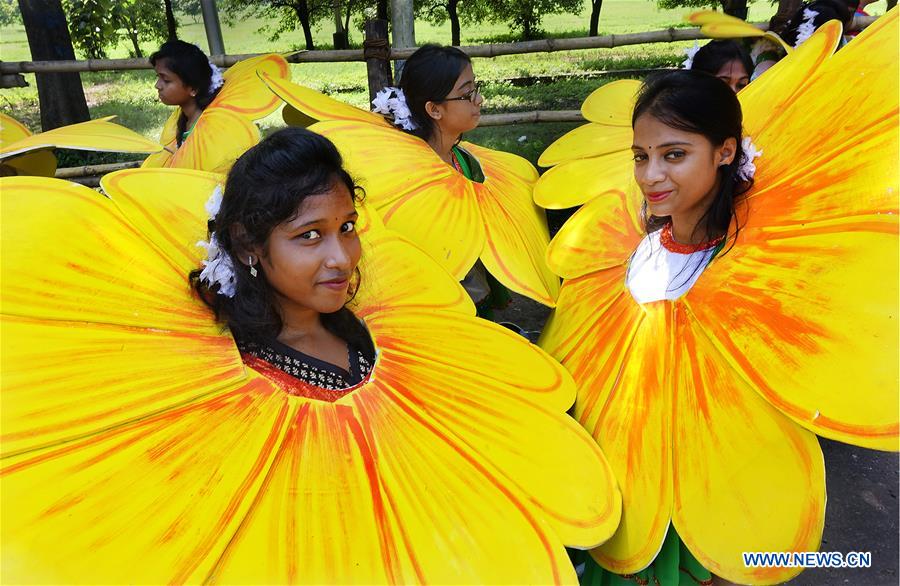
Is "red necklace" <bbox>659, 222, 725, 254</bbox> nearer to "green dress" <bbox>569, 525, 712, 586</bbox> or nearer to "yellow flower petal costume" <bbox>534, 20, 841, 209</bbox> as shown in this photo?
"yellow flower petal costume" <bbox>534, 20, 841, 209</bbox>

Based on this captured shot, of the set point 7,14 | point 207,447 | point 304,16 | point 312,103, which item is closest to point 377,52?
point 312,103

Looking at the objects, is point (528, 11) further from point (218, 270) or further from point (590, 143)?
point (218, 270)

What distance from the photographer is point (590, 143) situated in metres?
2.73

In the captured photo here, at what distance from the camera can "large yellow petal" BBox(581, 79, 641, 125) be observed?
2838mm

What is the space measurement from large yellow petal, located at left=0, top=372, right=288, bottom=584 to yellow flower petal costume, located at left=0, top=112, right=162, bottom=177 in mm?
1037

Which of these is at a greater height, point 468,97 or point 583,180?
point 468,97

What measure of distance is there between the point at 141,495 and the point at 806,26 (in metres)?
3.37

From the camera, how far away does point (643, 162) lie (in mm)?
1563

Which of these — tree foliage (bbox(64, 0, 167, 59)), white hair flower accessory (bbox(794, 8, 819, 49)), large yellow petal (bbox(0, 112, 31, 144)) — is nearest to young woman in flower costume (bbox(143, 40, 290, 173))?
large yellow petal (bbox(0, 112, 31, 144))

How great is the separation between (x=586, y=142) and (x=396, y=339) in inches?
62.5

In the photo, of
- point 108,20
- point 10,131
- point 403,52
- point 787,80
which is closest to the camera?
point 787,80

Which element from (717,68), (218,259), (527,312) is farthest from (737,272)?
(527,312)

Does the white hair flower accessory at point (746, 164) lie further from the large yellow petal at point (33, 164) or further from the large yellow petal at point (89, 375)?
the large yellow petal at point (33, 164)

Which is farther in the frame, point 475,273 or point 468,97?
point 475,273
